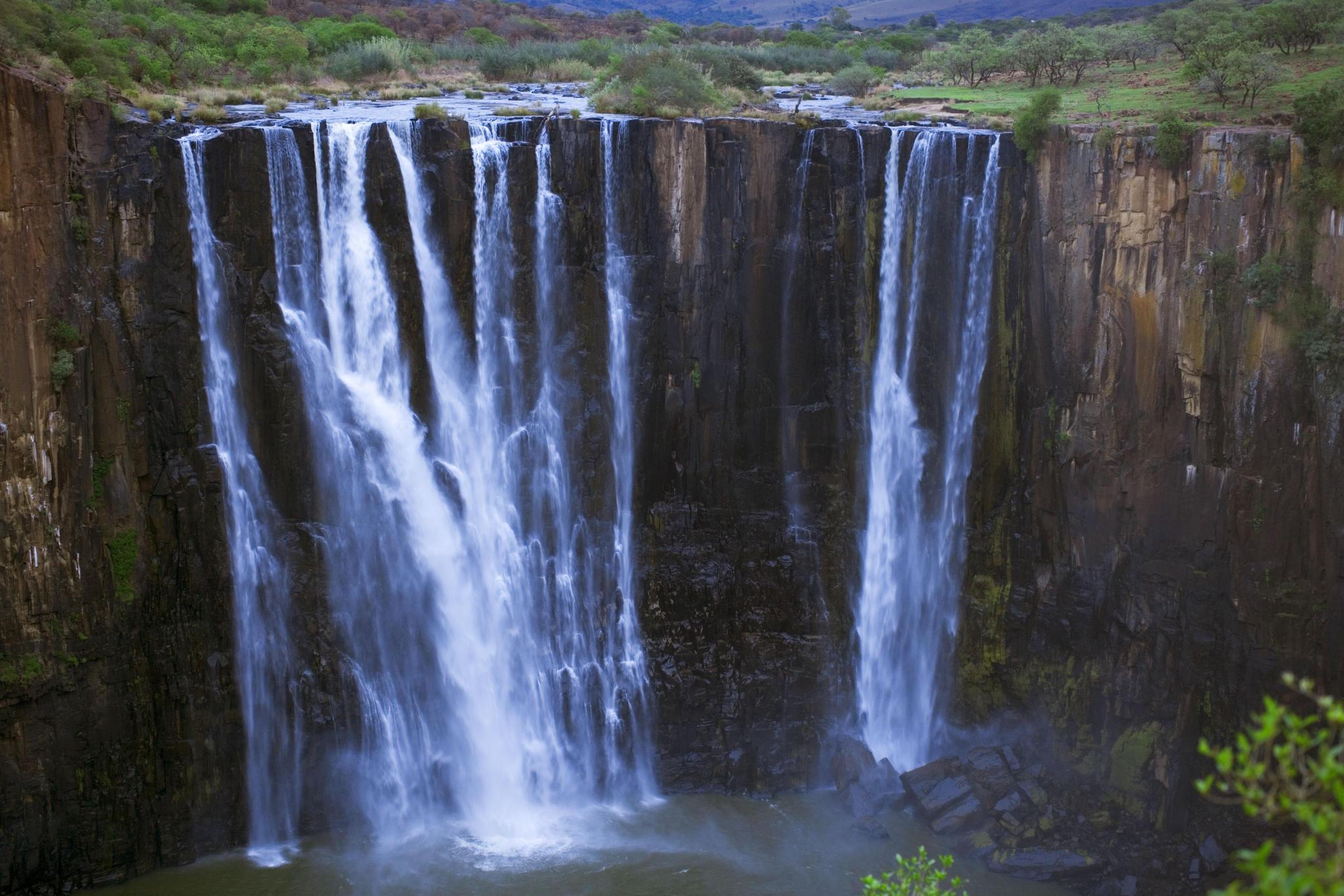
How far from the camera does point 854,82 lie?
34875mm

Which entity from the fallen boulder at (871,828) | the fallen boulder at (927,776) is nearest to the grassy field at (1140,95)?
the fallen boulder at (927,776)

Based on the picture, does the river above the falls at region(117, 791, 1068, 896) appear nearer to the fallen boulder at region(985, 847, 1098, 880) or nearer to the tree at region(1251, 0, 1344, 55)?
the fallen boulder at region(985, 847, 1098, 880)

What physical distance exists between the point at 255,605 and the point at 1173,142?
2026cm

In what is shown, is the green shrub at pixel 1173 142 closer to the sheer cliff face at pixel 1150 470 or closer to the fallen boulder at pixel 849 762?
the sheer cliff face at pixel 1150 470

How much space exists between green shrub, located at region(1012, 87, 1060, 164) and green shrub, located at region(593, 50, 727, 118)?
7.04 meters

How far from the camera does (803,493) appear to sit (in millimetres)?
25875

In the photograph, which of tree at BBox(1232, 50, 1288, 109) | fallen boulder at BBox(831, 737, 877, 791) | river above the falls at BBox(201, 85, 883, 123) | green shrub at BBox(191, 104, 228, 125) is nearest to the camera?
green shrub at BBox(191, 104, 228, 125)

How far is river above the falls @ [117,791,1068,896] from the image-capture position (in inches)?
838

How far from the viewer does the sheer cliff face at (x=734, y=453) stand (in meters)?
21.0

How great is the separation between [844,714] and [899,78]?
2119cm

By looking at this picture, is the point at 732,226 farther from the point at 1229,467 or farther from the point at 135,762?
the point at 135,762

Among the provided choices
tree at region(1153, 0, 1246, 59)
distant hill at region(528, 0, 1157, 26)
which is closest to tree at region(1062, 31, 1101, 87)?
tree at region(1153, 0, 1246, 59)

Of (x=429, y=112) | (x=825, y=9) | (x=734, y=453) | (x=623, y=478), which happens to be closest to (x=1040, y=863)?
(x=734, y=453)

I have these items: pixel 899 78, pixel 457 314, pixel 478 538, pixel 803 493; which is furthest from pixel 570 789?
pixel 899 78
